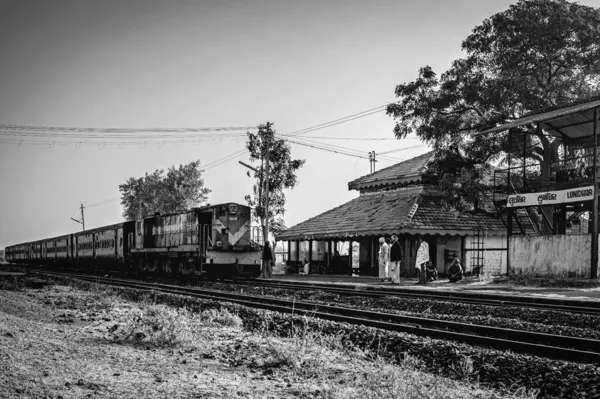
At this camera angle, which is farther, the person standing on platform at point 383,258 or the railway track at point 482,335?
the person standing on platform at point 383,258

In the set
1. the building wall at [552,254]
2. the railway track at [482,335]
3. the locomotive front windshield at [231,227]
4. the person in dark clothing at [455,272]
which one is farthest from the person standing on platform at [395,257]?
the railway track at [482,335]

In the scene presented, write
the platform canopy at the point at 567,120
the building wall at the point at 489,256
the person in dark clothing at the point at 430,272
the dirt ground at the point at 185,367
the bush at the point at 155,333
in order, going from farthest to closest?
the building wall at the point at 489,256
the person in dark clothing at the point at 430,272
the platform canopy at the point at 567,120
the bush at the point at 155,333
the dirt ground at the point at 185,367

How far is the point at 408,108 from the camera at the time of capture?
29.4m

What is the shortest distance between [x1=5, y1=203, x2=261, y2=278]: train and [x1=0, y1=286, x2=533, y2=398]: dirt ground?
15867 mm

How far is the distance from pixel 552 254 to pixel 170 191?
5424 cm

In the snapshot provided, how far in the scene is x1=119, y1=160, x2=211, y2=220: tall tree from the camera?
70375 mm

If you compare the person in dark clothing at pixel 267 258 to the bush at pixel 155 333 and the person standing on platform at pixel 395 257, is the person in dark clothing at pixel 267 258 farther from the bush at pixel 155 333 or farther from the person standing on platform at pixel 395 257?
the bush at pixel 155 333

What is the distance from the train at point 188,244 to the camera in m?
27.6

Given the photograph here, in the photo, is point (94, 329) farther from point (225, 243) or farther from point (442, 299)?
point (225, 243)

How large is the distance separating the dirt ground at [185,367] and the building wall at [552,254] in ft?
50.4

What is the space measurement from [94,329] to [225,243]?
54.3 ft

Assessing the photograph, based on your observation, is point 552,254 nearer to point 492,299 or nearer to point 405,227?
point 405,227

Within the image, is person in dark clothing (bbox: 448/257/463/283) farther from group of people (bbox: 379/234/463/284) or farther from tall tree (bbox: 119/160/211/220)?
tall tree (bbox: 119/160/211/220)

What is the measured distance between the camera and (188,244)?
93.7 ft
